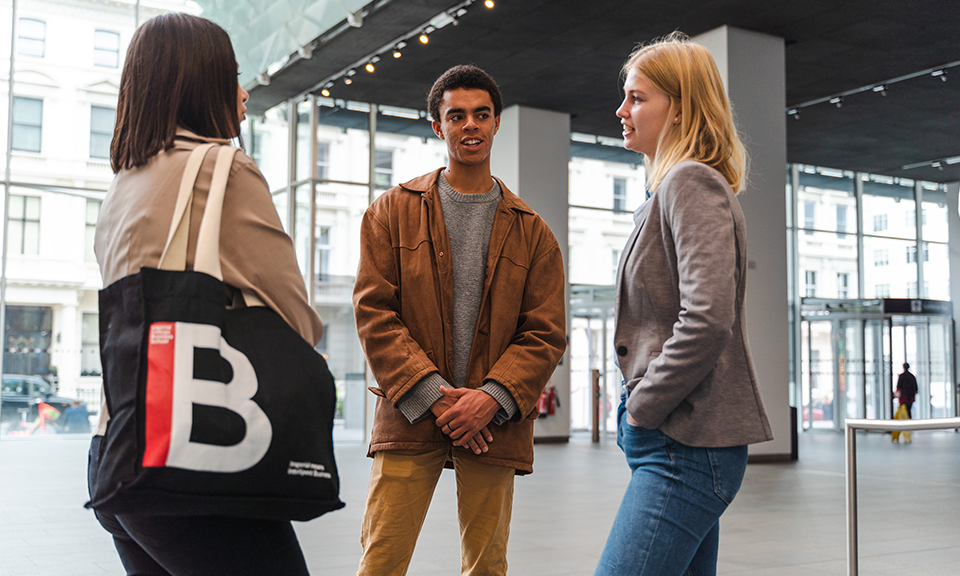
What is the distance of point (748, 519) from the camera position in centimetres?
612

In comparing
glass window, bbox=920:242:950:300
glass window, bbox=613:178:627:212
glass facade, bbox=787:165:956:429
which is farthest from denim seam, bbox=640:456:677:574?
glass window, bbox=920:242:950:300

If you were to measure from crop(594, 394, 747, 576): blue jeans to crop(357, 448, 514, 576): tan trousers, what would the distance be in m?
0.58

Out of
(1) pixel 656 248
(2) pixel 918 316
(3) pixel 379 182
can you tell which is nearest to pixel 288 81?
(3) pixel 379 182

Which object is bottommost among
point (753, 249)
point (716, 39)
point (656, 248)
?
point (656, 248)

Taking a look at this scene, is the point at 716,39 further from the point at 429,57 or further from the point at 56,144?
the point at 56,144

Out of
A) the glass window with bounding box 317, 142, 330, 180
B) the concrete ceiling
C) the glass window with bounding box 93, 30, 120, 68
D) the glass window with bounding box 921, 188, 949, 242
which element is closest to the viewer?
the concrete ceiling

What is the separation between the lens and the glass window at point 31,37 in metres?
13.9

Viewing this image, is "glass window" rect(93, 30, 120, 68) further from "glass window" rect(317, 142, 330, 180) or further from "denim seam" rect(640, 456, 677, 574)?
"denim seam" rect(640, 456, 677, 574)

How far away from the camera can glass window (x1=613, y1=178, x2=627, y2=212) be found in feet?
56.9

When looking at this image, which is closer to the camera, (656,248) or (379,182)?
(656,248)

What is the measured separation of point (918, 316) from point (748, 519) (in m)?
15.8

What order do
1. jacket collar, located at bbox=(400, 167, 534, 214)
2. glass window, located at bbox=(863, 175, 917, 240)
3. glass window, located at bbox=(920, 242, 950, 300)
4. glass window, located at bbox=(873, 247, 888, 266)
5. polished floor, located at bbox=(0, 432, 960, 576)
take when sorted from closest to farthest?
1. jacket collar, located at bbox=(400, 167, 534, 214)
2. polished floor, located at bbox=(0, 432, 960, 576)
3. glass window, located at bbox=(863, 175, 917, 240)
4. glass window, located at bbox=(873, 247, 888, 266)
5. glass window, located at bbox=(920, 242, 950, 300)

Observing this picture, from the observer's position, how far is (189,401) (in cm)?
122

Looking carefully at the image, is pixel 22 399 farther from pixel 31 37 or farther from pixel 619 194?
pixel 619 194
